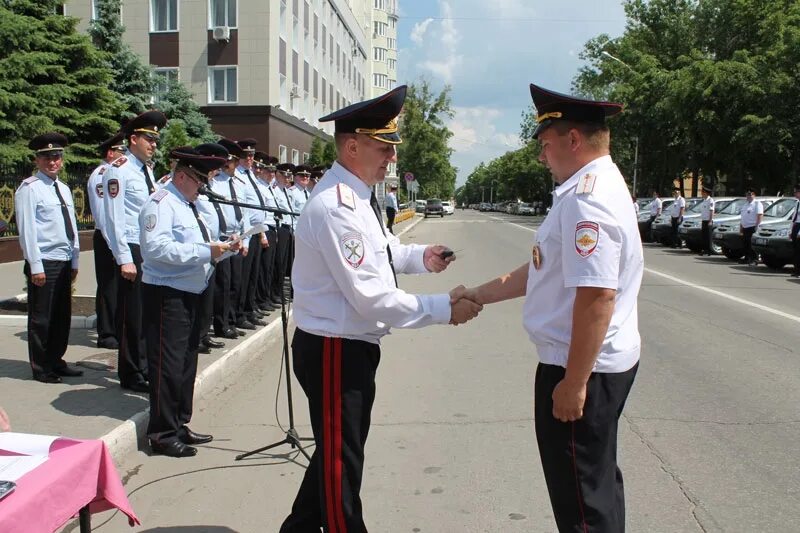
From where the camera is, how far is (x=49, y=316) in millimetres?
6121

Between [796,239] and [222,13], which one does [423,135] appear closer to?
[222,13]

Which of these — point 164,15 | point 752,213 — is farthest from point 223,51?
point 752,213

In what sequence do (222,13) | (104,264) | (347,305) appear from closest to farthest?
1. (347,305)
2. (104,264)
3. (222,13)

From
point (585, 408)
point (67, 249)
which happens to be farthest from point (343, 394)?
point (67, 249)

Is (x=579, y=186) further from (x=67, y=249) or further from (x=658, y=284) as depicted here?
(x=658, y=284)

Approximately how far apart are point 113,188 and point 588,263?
4988 mm

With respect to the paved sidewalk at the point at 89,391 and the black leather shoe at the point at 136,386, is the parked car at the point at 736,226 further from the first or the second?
the black leather shoe at the point at 136,386

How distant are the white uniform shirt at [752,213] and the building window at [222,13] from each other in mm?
23344

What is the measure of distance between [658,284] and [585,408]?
12.2m

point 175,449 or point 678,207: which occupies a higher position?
point 678,207

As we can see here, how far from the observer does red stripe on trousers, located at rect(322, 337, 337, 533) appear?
2.88 metres

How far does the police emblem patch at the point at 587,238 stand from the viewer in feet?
7.87

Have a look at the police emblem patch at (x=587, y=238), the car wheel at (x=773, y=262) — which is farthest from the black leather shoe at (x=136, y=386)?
the car wheel at (x=773, y=262)

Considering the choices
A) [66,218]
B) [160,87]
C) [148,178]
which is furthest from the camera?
[160,87]
